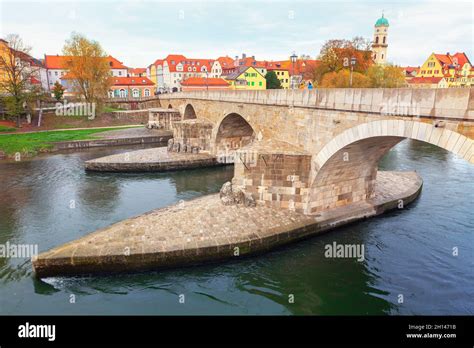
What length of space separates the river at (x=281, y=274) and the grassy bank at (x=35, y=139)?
13.2 m

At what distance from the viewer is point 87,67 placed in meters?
41.4

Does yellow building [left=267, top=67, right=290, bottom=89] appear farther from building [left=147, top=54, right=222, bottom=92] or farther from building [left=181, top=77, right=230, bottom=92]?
building [left=181, top=77, right=230, bottom=92]

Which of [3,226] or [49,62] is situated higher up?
[49,62]

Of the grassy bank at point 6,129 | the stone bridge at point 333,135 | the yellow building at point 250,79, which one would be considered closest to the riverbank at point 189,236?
the stone bridge at point 333,135

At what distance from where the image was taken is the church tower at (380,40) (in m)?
61.1

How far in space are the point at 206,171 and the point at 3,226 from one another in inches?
529

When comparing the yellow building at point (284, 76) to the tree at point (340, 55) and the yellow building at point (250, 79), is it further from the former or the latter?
the tree at point (340, 55)

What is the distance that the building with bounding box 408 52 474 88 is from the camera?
Result: 2510 inches

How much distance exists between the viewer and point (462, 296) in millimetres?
9961

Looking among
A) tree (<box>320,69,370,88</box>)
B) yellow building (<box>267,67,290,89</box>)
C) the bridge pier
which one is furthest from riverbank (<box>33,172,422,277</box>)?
yellow building (<box>267,67,290,89</box>)

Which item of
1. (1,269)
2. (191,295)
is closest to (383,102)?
(191,295)

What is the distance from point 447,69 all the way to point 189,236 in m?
74.4

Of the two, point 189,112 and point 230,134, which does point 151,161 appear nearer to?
point 230,134
